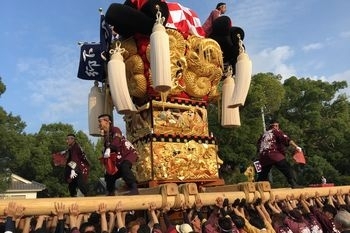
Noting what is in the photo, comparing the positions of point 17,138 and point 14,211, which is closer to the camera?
point 14,211

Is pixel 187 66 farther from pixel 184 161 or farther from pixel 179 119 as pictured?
pixel 184 161

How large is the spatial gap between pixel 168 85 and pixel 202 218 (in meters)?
1.69

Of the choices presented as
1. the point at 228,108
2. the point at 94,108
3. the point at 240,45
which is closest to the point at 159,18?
the point at 240,45

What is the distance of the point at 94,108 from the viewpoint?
264 inches

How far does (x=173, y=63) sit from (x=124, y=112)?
111cm

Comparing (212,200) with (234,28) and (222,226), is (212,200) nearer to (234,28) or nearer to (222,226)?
(222,226)

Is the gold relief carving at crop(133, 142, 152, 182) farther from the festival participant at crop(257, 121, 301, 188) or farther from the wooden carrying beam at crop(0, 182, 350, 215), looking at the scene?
the festival participant at crop(257, 121, 301, 188)

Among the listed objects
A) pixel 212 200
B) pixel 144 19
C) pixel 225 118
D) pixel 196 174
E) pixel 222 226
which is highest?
pixel 144 19

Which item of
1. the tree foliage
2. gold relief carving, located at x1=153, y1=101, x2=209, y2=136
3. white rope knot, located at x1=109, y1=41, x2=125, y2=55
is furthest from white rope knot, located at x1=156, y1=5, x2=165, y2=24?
the tree foliage

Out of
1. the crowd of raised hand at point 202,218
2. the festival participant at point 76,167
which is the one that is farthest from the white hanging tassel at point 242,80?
the festival participant at point 76,167

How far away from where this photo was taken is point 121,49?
235 inches

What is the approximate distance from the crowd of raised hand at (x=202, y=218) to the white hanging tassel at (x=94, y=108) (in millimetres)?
2060

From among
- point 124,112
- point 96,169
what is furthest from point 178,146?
point 96,169

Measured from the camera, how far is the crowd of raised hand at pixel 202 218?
3.70 metres
